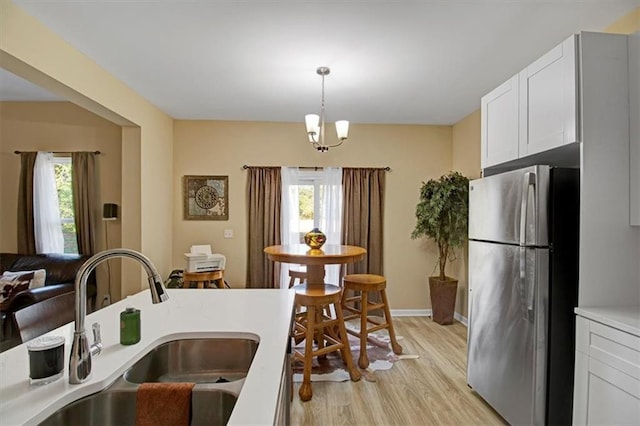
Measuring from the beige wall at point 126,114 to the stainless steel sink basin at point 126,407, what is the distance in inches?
84.2

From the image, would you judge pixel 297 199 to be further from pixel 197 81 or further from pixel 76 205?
pixel 76 205

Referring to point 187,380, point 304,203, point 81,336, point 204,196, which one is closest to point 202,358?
point 187,380

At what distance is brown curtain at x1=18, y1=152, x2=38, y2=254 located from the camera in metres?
3.95

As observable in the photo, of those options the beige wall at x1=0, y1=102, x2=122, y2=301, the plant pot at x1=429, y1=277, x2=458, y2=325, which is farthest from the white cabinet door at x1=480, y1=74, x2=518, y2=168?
the beige wall at x1=0, y1=102, x2=122, y2=301

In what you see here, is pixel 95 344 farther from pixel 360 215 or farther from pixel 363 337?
pixel 360 215

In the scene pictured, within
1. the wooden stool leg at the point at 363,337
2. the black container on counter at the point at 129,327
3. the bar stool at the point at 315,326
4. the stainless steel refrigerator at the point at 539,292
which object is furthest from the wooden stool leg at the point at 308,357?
the black container on counter at the point at 129,327

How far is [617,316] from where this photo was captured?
64.3 inches

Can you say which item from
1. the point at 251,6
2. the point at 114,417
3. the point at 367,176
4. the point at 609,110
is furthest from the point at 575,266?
the point at 367,176

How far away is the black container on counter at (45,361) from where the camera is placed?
895 millimetres

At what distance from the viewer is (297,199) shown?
4.56m

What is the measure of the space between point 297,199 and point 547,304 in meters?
3.17

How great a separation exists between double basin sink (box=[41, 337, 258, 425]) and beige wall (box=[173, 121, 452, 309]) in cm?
332

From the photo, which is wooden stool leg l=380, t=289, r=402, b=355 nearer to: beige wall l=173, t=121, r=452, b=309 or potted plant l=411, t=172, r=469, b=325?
potted plant l=411, t=172, r=469, b=325

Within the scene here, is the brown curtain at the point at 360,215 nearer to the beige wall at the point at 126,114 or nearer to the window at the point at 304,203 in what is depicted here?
the window at the point at 304,203
